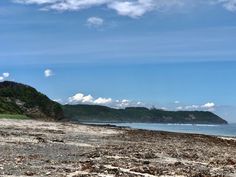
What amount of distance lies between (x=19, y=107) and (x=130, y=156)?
135 meters

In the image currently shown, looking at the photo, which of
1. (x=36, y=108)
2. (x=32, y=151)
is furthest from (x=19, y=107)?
(x=32, y=151)

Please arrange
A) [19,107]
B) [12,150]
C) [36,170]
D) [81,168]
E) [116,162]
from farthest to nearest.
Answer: [19,107] → [12,150] → [116,162] → [81,168] → [36,170]

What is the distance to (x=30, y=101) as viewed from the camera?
174750mm

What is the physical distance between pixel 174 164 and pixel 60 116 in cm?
15915

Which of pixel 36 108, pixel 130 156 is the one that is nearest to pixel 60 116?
pixel 36 108

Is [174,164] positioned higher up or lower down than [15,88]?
lower down

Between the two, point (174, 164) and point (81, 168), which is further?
point (174, 164)

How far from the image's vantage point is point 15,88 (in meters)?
186

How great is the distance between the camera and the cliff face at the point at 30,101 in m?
167

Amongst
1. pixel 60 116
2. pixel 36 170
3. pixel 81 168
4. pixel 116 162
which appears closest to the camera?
pixel 36 170

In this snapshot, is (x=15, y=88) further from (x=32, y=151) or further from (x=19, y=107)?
(x=32, y=151)

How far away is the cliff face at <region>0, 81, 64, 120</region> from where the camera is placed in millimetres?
167375

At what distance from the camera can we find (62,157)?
2836 cm

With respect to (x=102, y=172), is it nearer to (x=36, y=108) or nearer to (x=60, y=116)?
(x=36, y=108)
